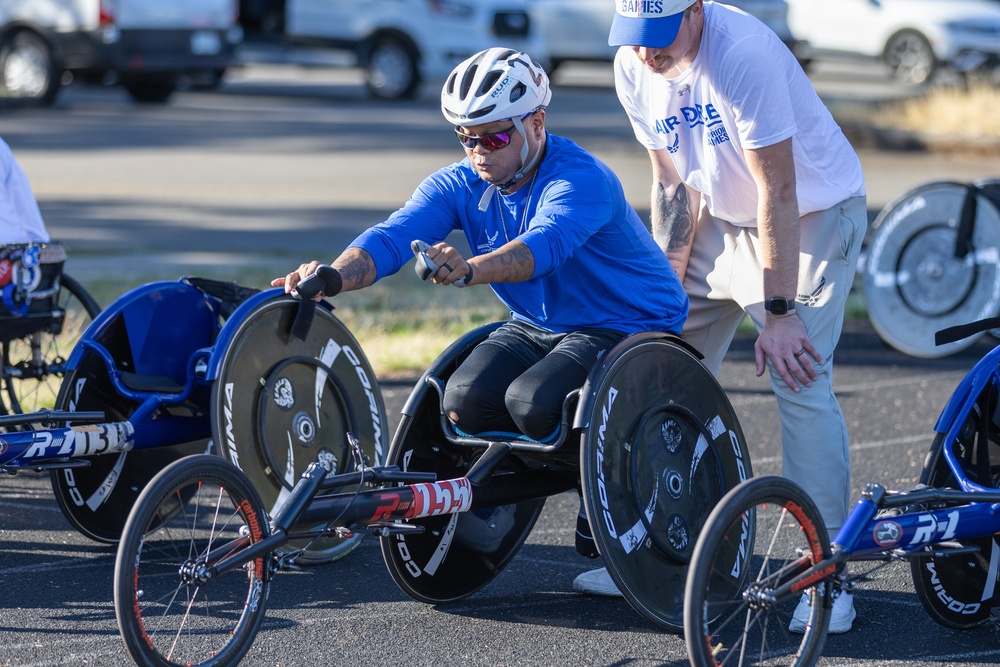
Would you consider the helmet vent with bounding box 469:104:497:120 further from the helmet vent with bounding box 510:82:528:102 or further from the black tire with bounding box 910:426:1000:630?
the black tire with bounding box 910:426:1000:630

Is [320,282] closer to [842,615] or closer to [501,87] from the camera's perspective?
[501,87]

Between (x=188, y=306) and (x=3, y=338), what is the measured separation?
78 centimetres

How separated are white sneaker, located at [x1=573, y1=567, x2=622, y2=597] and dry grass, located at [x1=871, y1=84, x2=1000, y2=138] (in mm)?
12891

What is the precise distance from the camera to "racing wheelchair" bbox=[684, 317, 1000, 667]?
12.4 feet

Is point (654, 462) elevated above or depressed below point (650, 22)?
below

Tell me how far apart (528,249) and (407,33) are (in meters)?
16.5

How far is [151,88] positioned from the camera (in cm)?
2030

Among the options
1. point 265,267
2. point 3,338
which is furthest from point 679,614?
point 265,267

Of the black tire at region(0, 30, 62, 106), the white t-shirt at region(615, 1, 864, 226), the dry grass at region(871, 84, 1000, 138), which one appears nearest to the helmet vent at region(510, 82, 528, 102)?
the white t-shirt at region(615, 1, 864, 226)

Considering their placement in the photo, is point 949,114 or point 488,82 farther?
point 949,114

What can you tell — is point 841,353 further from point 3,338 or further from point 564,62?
point 564,62

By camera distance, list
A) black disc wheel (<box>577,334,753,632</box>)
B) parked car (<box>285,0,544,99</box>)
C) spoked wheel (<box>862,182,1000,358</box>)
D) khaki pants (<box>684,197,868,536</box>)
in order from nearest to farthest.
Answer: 1. black disc wheel (<box>577,334,753,632</box>)
2. khaki pants (<box>684,197,868,536</box>)
3. spoked wheel (<box>862,182,1000,358</box>)
4. parked car (<box>285,0,544,99</box>)

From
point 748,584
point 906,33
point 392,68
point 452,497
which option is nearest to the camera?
point 748,584

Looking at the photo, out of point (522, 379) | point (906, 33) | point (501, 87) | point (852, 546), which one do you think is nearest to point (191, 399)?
point (522, 379)
